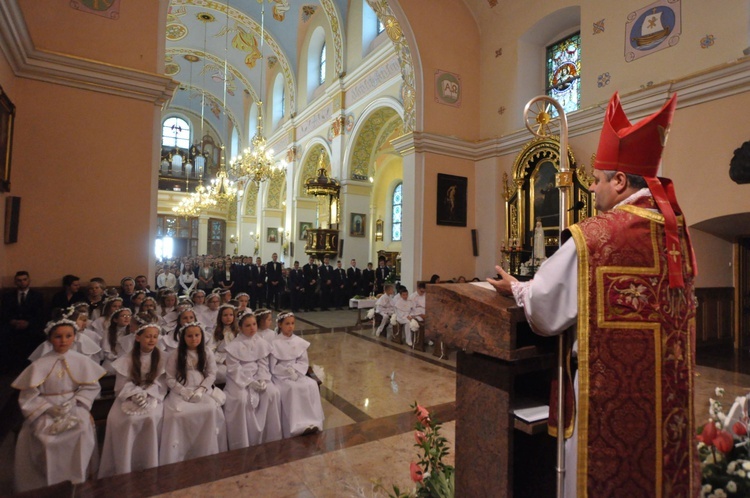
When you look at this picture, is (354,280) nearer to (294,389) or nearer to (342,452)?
(294,389)

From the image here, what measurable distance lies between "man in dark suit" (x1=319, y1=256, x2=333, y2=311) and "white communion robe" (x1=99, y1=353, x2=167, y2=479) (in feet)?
33.8

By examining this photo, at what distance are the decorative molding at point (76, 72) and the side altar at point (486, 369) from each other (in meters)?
6.57

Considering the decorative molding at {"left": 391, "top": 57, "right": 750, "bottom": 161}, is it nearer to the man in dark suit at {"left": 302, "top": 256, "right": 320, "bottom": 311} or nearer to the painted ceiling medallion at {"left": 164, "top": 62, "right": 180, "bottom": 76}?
the man in dark suit at {"left": 302, "top": 256, "right": 320, "bottom": 311}

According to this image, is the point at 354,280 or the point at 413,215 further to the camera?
the point at 354,280

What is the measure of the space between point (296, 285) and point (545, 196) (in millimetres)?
7872

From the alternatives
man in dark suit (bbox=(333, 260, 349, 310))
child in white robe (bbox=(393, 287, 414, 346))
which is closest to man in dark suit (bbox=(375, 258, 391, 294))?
man in dark suit (bbox=(333, 260, 349, 310))

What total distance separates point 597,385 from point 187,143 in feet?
104

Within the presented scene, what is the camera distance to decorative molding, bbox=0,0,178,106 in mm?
5629

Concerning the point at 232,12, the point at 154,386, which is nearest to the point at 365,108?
the point at 232,12

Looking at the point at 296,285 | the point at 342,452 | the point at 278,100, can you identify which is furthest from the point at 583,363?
the point at 278,100

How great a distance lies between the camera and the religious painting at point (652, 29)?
712 cm

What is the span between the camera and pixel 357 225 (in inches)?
586

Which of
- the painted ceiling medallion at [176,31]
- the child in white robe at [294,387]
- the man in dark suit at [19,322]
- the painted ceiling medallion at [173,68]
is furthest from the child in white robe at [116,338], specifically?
the painted ceiling medallion at [173,68]

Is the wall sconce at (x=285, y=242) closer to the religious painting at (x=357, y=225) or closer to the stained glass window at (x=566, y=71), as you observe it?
the religious painting at (x=357, y=225)
